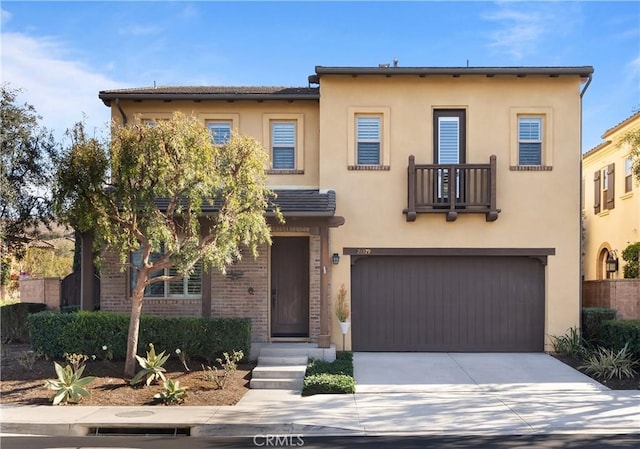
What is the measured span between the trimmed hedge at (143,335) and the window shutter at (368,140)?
4942 millimetres

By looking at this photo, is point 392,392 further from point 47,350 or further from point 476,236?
point 47,350

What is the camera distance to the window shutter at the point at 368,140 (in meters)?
14.1

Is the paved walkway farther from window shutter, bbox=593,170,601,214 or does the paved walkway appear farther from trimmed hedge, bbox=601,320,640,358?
window shutter, bbox=593,170,601,214

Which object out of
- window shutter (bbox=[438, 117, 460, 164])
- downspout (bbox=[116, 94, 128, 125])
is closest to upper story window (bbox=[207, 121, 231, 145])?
downspout (bbox=[116, 94, 128, 125])

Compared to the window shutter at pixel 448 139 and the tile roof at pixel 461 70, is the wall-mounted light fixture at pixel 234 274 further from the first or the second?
the window shutter at pixel 448 139

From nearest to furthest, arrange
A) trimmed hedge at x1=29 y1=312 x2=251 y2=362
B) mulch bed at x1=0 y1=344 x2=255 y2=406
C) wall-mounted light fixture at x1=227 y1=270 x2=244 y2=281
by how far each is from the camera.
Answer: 1. mulch bed at x1=0 y1=344 x2=255 y2=406
2. trimmed hedge at x1=29 y1=312 x2=251 y2=362
3. wall-mounted light fixture at x1=227 y1=270 x2=244 y2=281

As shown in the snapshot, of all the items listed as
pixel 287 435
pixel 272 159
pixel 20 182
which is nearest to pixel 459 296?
pixel 272 159

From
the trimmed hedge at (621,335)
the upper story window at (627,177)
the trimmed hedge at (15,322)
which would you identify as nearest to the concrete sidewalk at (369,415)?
the trimmed hedge at (621,335)

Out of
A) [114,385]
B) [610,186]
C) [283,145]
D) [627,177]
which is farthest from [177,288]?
[610,186]

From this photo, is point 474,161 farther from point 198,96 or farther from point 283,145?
point 198,96

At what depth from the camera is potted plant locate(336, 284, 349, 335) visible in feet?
43.1

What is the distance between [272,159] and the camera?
48.1 ft

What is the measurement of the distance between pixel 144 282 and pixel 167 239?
1.18 m

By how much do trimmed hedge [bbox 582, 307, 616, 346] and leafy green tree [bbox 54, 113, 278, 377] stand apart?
8.05 m
